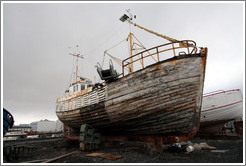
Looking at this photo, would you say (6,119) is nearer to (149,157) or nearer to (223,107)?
(149,157)

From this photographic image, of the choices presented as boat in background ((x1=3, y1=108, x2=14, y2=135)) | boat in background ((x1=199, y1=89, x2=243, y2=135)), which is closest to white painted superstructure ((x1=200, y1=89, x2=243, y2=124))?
boat in background ((x1=199, y1=89, x2=243, y2=135))

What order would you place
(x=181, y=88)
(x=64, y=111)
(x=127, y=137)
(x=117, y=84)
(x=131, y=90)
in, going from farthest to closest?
(x=64, y=111)
(x=127, y=137)
(x=117, y=84)
(x=131, y=90)
(x=181, y=88)

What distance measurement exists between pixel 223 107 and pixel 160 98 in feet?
30.8

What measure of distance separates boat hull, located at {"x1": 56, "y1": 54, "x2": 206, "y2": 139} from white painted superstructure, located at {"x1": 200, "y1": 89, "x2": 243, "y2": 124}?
7.70m

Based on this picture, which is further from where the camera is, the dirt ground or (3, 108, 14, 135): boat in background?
(3, 108, 14, 135): boat in background

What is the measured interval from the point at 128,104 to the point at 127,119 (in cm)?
87

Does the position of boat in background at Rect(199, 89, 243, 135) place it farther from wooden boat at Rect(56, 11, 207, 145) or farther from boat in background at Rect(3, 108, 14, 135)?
boat in background at Rect(3, 108, 14, 135)

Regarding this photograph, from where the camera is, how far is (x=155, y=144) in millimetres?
6699

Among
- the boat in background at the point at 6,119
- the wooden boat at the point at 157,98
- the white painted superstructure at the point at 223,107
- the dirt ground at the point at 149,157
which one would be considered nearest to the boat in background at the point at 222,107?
the white painted superstructure at the point at 223,107

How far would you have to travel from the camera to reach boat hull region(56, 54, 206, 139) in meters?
5.88

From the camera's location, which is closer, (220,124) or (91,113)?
(91,113)

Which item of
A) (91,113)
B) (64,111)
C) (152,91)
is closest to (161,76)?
(152,91)

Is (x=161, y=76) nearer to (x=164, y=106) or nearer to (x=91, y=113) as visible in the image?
(x=164, y=106)

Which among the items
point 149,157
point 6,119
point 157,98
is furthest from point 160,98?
point 6,119
